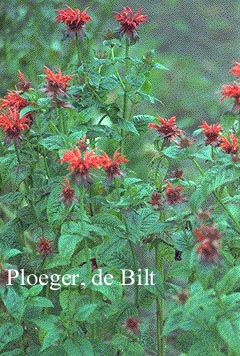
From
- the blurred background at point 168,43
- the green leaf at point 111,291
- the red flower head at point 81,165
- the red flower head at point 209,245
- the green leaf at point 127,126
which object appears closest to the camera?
the red flower head at point 209,245

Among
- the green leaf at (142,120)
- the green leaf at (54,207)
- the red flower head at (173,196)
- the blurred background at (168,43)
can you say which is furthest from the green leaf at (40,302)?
the blurred background at (168,43)

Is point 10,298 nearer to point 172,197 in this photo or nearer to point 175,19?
point 172,197

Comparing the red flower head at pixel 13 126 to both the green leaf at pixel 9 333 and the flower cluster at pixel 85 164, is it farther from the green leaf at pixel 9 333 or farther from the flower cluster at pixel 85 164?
the green leaf at pixel 9 333

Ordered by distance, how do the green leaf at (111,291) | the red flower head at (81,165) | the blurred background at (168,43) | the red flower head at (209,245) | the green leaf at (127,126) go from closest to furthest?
1. the red flower head at (209,245)
2. the red flower head at (81,165)
3. the green leaf at (111,291)
4. the green leaf at (127,126)
5. the blurred background at (168,43)

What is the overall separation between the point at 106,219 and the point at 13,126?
0.18 metres

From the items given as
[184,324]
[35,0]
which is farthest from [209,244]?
[35,0]

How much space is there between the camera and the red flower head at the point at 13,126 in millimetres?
1203

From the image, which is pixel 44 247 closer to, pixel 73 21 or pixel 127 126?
pixel 127 126

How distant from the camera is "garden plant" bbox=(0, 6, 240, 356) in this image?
3.62ft

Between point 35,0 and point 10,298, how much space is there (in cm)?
131

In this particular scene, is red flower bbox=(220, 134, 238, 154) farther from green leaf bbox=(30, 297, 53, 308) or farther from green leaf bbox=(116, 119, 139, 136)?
green leaf bbox=(30, 297, 53, 308)

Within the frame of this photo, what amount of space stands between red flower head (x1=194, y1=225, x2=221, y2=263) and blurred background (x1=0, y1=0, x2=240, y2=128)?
713 millimetres

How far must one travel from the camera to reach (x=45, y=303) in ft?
3.91

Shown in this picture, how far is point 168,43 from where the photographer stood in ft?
10.9
